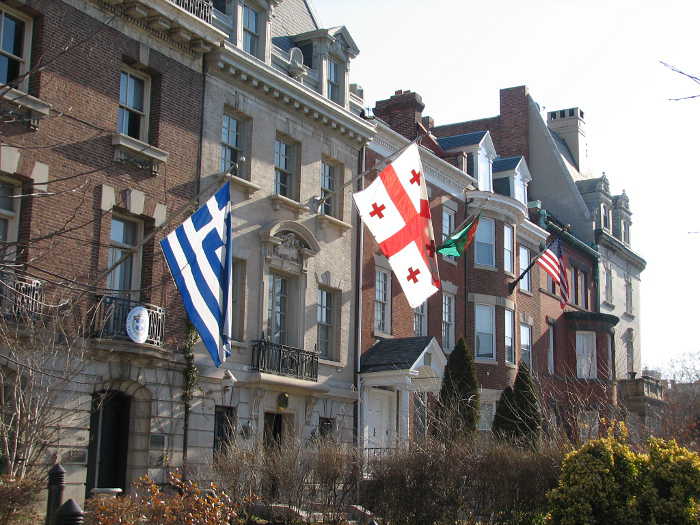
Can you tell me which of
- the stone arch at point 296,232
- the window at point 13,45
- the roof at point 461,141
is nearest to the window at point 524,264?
the roof at point 461,141

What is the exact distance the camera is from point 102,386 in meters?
20.0

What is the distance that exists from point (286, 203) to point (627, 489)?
1236 centimetres

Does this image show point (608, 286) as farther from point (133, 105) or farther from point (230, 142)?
point (133, 105)

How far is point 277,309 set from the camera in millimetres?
25625

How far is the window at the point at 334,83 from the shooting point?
1122 inches

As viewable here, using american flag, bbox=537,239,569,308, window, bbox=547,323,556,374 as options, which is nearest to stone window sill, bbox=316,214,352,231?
american flag, bbox=537,239,569,308

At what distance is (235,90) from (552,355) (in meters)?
22.7

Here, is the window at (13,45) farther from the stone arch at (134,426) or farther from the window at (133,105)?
the stone arch at (134,426)

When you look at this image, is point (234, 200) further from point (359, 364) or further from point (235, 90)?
point (359, 364)

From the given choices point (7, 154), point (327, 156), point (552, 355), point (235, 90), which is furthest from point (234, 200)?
point (552, 355)

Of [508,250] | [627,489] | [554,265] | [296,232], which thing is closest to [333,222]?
[296,232]

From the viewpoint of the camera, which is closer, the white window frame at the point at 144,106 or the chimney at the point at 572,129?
the white window frame at the point at 144,106

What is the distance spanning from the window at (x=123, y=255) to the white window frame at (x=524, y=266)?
814 inches

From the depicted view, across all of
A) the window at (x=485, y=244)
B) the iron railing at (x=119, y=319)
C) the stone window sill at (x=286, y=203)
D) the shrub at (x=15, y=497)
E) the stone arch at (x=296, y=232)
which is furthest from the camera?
the window at (x=485, y=244)
